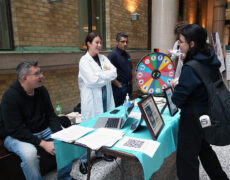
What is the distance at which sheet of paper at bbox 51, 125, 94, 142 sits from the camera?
6.08 ft

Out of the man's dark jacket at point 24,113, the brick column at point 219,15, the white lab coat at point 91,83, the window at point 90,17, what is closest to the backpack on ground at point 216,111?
the white lab coat at point 91,83

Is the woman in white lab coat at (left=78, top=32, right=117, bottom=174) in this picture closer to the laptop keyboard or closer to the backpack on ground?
the laptop keyboard

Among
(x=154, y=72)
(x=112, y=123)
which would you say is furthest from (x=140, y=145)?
(x=154, y=72)

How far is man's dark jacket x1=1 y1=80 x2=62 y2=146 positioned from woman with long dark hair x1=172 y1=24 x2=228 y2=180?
149cm

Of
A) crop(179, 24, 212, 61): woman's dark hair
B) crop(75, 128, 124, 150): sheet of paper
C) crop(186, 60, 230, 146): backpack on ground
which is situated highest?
crop(179, 24, 212, 61): woman's dark hair

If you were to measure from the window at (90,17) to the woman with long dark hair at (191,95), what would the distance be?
13.0 feet

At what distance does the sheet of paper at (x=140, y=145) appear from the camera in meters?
1.62

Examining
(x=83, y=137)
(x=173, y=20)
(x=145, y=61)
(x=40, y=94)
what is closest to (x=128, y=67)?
(x=145, y=61)

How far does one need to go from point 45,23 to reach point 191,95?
11.8 feet

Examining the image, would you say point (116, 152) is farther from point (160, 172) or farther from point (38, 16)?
point (38, 16)

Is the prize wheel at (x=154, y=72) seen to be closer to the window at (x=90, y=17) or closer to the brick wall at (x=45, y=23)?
the brick wall at (x=45, y=23)

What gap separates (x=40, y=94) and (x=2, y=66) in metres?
1.44

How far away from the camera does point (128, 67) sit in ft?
12.0

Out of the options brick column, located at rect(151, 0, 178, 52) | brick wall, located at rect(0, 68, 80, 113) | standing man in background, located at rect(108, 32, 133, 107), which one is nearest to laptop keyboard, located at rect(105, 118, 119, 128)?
standing man in background, located at rect(108, 32, 133, 107)
